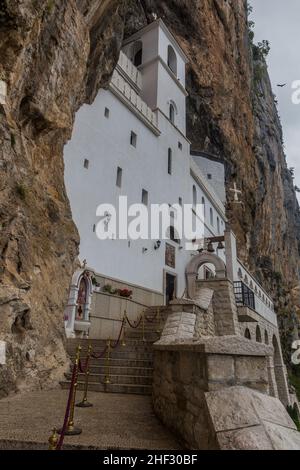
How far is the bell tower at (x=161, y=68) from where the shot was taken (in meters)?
22.3

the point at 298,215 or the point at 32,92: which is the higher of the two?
the point at 298,215

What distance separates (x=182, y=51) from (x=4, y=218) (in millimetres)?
25936

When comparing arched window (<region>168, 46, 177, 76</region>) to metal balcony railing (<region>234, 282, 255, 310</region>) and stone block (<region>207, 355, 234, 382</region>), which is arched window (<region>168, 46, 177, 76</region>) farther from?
stone block (<region>207, 355, 234, 382</region>)

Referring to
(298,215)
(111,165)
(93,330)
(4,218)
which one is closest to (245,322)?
(93,330)

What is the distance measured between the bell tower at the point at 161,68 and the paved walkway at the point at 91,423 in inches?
769

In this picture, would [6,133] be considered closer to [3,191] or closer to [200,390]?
[3,191]

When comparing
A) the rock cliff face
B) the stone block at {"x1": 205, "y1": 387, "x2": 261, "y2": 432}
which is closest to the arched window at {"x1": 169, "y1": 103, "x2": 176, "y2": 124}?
the rock cliff face

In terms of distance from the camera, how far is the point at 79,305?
10.6 m

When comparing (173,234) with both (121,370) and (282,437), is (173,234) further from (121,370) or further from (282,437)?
(282,437)

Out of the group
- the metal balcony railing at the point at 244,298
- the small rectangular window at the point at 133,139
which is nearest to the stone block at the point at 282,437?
the metal balcony railing at the point at 244,298

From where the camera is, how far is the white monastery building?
1295cm

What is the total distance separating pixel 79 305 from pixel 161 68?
19.9m

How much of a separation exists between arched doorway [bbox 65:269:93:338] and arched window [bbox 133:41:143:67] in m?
20.9

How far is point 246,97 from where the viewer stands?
1318 inches
